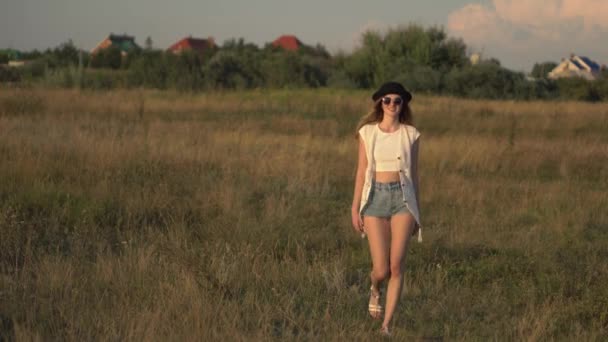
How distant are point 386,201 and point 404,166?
0.82 feet

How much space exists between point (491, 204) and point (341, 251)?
3.33 meters

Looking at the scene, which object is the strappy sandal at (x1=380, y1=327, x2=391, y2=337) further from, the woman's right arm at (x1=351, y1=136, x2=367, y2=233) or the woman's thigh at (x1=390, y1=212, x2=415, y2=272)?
the woman's right arm at (x1=351, y1=136, x2=367, y2=233)

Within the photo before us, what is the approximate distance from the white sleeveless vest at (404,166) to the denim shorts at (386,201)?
0.03 meters

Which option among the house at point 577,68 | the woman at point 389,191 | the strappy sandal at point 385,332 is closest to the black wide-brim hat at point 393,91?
A: the woman at point 389,191

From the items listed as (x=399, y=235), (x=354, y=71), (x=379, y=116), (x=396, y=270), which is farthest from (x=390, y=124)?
(x=354, y=71)

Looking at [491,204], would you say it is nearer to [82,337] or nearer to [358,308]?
[358,308]

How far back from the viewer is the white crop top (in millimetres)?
4629

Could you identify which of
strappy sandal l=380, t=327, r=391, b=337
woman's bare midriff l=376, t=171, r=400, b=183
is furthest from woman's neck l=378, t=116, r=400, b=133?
strappy sandal l=380, t=327, r=391, b=337

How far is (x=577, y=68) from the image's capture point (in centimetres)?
5275

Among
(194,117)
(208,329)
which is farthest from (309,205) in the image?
(194,117)

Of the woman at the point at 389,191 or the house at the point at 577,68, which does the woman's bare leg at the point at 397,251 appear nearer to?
the woman at the point at 389,191

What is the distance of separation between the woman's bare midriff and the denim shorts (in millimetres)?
25

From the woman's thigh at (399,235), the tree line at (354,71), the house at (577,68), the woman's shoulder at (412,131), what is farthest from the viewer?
the house at (577,68)

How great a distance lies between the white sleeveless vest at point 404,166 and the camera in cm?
458
